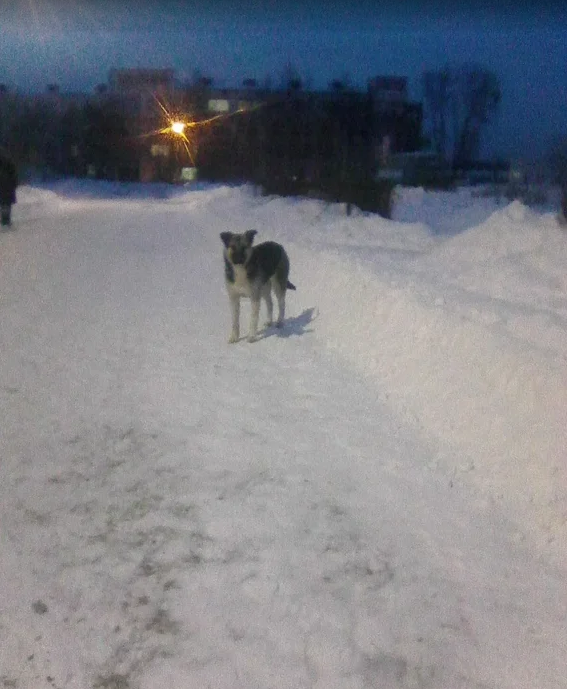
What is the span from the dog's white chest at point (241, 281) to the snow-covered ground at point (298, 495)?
0.72 m

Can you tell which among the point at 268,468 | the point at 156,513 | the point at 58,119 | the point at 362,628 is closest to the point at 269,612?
the point at 362,628

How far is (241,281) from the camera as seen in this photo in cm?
873

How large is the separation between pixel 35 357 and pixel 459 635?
586cm

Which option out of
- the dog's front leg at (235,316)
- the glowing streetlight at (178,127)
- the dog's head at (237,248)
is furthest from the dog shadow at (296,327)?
the glowing streetlight at (178,127)

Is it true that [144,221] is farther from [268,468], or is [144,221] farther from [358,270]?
[268,468]

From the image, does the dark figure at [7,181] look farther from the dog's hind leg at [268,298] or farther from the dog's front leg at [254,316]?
the dog's front leg at [254,316]

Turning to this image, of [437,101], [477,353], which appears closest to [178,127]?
[437,101]

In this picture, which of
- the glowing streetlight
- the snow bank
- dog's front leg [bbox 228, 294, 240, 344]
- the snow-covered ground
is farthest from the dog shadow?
the glowing streetlight

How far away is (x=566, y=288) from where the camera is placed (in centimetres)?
962

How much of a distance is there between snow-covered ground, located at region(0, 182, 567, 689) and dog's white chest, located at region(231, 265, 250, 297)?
2.37 feet

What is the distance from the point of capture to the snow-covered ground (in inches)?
134

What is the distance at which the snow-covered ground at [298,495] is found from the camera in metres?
3.40

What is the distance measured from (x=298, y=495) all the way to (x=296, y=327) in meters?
5.13

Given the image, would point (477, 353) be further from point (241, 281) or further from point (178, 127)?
point (178, 127)
